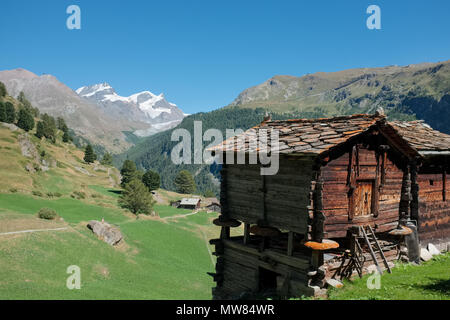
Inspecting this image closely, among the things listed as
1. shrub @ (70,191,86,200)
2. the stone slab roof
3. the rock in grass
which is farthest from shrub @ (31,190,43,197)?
the rock in grass

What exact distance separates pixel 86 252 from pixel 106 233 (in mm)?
6093

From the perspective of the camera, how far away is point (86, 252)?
33938 mm

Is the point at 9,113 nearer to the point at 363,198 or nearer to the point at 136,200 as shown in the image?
the point at 136,200

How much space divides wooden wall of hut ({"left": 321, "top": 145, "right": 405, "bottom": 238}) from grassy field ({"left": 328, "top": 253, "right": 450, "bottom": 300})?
2.11m

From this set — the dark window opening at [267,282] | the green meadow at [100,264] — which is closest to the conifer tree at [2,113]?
the green meadow at [100,264]

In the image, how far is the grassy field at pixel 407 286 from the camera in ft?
38.1

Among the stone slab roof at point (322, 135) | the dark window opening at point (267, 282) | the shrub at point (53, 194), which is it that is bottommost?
the shrub at point (53, 194)

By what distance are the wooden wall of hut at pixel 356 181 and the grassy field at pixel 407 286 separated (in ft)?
6.93

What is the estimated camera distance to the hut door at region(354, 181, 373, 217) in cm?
1512

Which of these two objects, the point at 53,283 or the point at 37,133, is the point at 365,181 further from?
the point at 37,133

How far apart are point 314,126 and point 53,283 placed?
2332 centimetres

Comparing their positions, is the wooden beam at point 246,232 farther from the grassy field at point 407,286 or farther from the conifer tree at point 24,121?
the conifer tree at point 24,121
